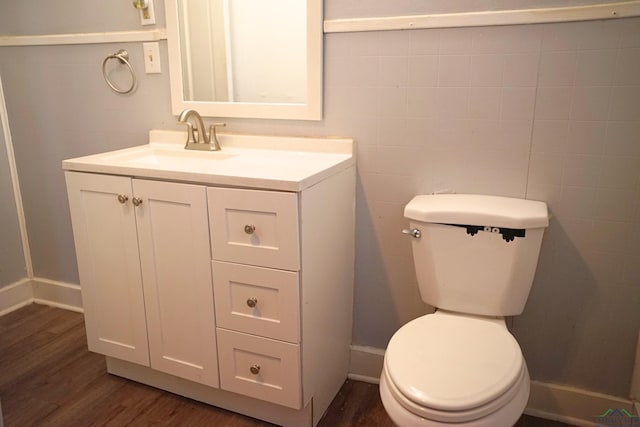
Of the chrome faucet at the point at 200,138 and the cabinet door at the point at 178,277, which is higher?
the chrome faucet at the point at 200,138

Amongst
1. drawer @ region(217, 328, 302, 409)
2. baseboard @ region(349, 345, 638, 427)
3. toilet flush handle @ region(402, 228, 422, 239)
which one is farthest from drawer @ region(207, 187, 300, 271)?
baseboard @ region(349, 345, 638, 427)

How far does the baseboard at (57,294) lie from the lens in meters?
2.32

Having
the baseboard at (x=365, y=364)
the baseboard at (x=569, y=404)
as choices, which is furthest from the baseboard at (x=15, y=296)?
the baseboard at (x=569, y=404)

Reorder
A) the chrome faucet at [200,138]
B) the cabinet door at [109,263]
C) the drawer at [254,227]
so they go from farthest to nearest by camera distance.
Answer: the chrome faucet at [200,138] < the cabinet door at [109,263] < the drawer at [254,227]

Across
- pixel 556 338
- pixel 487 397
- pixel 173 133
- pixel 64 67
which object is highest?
pixel 64 67

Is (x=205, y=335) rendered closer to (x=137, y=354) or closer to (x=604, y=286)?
(x=137, y=354)

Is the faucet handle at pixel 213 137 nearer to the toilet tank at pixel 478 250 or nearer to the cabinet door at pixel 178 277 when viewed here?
the cabinet door at pixel 178 277

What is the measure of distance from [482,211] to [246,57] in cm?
101

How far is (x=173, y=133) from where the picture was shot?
6.25 ft

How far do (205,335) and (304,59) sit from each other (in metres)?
1.00

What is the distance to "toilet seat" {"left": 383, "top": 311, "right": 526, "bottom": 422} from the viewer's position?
105cm

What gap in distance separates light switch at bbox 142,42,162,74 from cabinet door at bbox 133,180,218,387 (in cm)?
63

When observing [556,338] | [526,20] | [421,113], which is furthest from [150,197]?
[556,338]

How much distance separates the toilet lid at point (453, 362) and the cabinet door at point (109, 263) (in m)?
0.92
